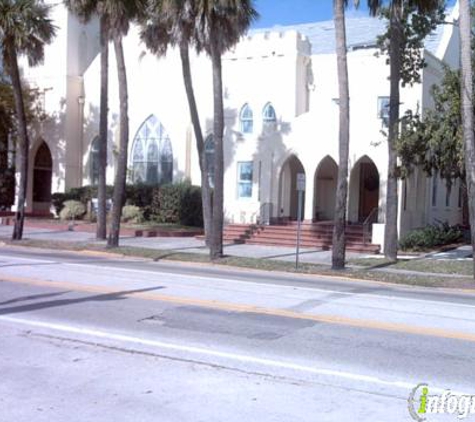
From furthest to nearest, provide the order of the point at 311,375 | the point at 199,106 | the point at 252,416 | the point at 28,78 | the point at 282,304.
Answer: the point at 28,78 < the point at 199,106 < the point at 282,304 < the point at 311,375 < the point at 252,416

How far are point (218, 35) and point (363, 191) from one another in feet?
42.2

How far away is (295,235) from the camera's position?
2730cm

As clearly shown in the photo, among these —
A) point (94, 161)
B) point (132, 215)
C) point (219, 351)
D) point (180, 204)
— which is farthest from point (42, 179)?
point (219, 351)

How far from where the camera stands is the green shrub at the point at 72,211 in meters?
33.4

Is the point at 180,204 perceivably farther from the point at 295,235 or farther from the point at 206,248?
the point at 206,248

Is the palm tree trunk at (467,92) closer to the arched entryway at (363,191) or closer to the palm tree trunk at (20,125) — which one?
the arched entryway at (363,191)

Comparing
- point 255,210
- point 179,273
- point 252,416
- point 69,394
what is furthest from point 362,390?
point 255,210

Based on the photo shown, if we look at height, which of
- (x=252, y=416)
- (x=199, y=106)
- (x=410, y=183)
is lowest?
(x=252, y=416)

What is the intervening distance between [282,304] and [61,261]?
29.9 ft

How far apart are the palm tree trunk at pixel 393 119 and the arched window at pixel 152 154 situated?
15649 millimetres

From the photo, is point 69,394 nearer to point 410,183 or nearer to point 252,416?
point 252,416

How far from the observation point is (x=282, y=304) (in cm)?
1203

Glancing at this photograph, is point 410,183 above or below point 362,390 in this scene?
above

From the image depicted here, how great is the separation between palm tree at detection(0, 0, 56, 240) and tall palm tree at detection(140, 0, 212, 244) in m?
4.03
